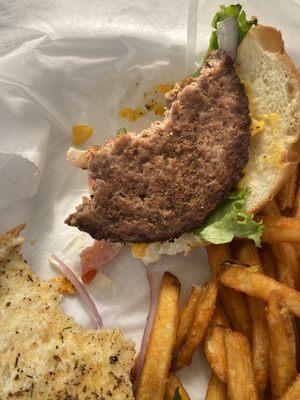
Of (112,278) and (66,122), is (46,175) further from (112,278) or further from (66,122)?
(112,278)

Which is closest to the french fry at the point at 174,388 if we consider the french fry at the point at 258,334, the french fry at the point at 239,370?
the french fry at the point at 239,370

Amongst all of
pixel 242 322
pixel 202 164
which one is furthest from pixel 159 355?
pixel 202 164

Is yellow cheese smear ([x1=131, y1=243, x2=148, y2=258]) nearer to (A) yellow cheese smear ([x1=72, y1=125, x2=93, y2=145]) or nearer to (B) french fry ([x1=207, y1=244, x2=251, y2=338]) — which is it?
(B) french fry ([x1=207, y1=244, x2=251, y2=338])

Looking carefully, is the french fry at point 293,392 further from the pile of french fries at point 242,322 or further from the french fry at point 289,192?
the french fry at point 289,192

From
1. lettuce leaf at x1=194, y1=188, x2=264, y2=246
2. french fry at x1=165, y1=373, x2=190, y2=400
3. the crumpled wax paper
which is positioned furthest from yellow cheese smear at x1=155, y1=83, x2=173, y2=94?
french fry at x1=165, y1=373, x2=190, y2=400

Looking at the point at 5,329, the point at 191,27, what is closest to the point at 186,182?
the point at 191,27

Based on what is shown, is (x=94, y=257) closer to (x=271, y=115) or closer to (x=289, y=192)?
(x=289, y=192)
